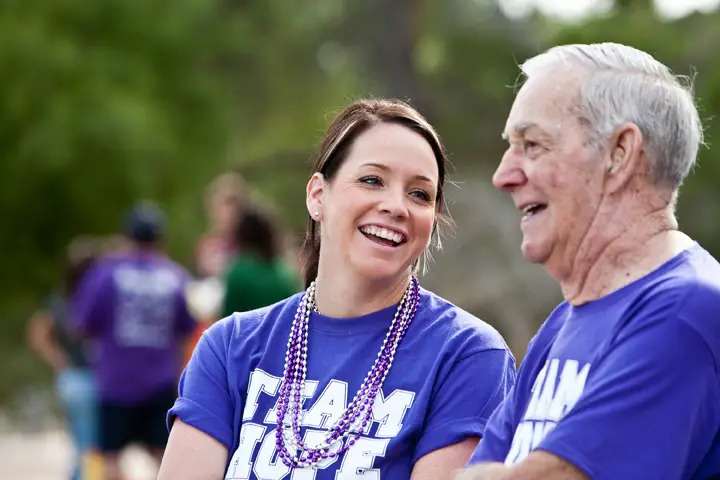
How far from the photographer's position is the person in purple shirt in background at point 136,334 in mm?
8906

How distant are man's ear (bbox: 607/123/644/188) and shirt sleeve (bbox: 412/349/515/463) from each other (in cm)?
80

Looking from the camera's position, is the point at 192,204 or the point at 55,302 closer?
the point at 55,302

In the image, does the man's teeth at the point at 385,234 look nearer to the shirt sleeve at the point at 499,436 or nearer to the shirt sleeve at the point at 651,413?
the shirt sleeve at the point at 499,436

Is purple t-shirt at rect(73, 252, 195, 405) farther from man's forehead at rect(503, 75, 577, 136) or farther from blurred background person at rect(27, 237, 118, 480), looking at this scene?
man's forehead at rect(503, 75, 577, 136)

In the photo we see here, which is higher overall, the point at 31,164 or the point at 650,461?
the point at 31,164

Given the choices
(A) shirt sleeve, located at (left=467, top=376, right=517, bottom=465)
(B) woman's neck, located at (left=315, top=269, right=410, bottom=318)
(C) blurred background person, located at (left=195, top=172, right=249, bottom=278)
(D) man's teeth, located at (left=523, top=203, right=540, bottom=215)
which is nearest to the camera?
(D) man's teeth, located at (left=523, top=203, right=540, bottom=215)

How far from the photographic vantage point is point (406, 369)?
3236mm

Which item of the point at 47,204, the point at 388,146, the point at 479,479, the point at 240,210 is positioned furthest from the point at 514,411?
the point at 47,204

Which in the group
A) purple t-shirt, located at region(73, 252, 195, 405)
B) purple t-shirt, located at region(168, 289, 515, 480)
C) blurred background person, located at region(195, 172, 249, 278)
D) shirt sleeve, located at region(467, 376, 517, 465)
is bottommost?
shirt sleeve, located at region(467, 376, 517, 465)

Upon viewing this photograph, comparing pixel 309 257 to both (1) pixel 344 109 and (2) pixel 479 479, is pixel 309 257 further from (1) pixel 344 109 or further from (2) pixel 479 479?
(2) pixel 479 479

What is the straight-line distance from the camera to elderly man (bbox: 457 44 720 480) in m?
2.37

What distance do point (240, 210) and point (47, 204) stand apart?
30.4ft

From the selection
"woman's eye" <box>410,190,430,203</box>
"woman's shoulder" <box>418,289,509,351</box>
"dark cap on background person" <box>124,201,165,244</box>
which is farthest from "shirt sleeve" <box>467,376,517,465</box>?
"dark cap on background person" <box>124,201,165,244</box>

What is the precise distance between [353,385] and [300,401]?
12 cm
